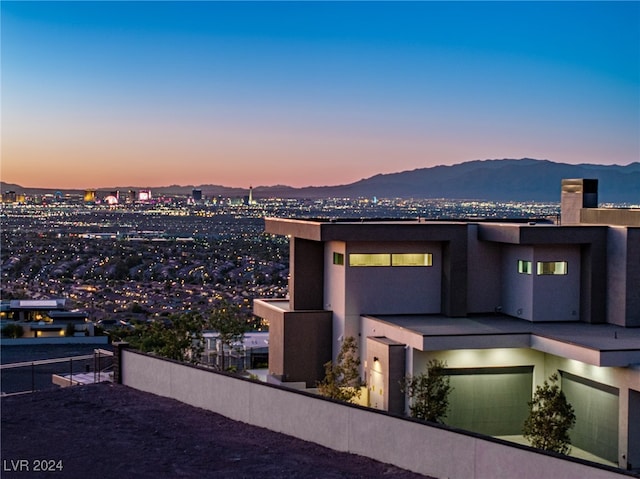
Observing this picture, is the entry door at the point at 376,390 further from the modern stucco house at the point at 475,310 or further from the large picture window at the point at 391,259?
the large picture window at the point at 391,259

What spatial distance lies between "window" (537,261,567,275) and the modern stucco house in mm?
28

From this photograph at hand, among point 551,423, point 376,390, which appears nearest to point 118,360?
point 376,390

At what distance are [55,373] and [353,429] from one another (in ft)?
41.5

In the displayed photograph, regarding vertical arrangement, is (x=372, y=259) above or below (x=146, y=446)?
above

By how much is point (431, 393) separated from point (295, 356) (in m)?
6.09

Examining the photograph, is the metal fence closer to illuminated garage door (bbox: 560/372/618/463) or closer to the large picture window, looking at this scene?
the large picture window

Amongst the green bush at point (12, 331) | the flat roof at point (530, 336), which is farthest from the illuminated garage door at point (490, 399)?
the green bush at point (12, 331)

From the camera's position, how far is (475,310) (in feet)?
85.2

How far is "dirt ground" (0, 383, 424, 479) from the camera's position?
15039mm

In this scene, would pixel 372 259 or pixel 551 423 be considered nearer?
pixel 551 423

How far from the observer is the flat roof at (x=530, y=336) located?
1975 cm

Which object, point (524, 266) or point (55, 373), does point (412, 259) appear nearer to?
point (524, 266)

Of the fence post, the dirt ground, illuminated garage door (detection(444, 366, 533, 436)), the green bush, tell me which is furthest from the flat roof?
the green bush

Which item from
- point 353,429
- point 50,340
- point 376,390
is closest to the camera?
point 353,429
